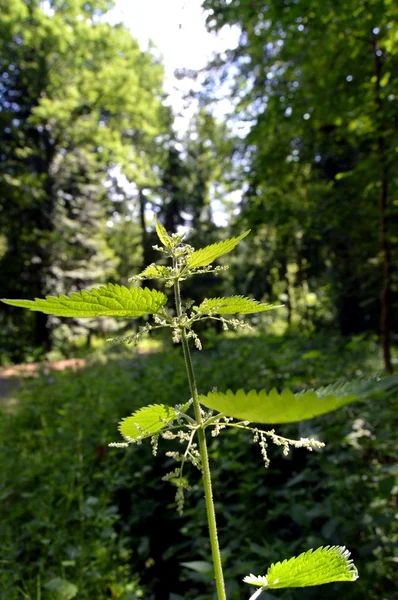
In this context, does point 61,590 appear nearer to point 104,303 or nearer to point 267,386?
point 104,303

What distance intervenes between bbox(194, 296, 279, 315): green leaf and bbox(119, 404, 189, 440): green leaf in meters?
0.14

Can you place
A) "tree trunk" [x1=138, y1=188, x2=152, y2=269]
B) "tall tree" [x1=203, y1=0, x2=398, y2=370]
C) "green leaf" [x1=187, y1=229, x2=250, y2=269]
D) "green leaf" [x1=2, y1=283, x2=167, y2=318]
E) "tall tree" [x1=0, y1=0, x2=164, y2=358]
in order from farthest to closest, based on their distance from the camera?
"tree trunk" [x1=138, y1=188, x2=152, y2=269] → "tall tree" [x1=0, y1=0, x2=164, y2=358] → "tall tree" [x1=203, y1=0, x2=398, y2=370] → "green leaf" [x1=187, y1=229, x2=250, y2=269] → "green leaf" [x1=2, y1=283, x2=167, y2=318]

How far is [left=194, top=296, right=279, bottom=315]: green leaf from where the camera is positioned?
639 millimetres

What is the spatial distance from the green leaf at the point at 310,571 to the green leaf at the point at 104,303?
0.37m

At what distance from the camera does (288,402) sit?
373 millimetres

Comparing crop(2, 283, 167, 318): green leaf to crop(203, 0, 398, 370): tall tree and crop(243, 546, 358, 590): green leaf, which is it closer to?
crop(243, 546, 358, 590): green leaf

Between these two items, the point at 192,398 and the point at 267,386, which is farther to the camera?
the point at 267,386

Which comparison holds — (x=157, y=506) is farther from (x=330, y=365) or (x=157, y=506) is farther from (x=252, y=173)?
(x=252, y=173)

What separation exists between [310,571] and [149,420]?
0.94 ft

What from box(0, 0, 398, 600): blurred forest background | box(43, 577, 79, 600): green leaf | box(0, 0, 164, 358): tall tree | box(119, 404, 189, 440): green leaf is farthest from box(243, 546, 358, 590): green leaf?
box(0, 0, 164, 358): tall tree

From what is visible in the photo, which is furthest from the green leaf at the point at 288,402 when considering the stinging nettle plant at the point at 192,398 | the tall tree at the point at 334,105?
the tall tree at the point at 334,105

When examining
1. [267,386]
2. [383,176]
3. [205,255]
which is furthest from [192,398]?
[267,386]

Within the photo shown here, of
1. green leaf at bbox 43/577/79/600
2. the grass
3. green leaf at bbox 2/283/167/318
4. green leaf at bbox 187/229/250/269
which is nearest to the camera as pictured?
green leaf at bbox 2/283/167/318

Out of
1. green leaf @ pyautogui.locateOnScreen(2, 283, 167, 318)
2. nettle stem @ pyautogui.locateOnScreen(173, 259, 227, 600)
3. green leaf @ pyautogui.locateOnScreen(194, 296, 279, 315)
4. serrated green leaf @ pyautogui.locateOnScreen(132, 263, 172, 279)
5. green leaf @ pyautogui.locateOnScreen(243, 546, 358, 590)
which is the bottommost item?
green leaf @ pyautogui.locateOnScreen(243, 546, 358, 590)
